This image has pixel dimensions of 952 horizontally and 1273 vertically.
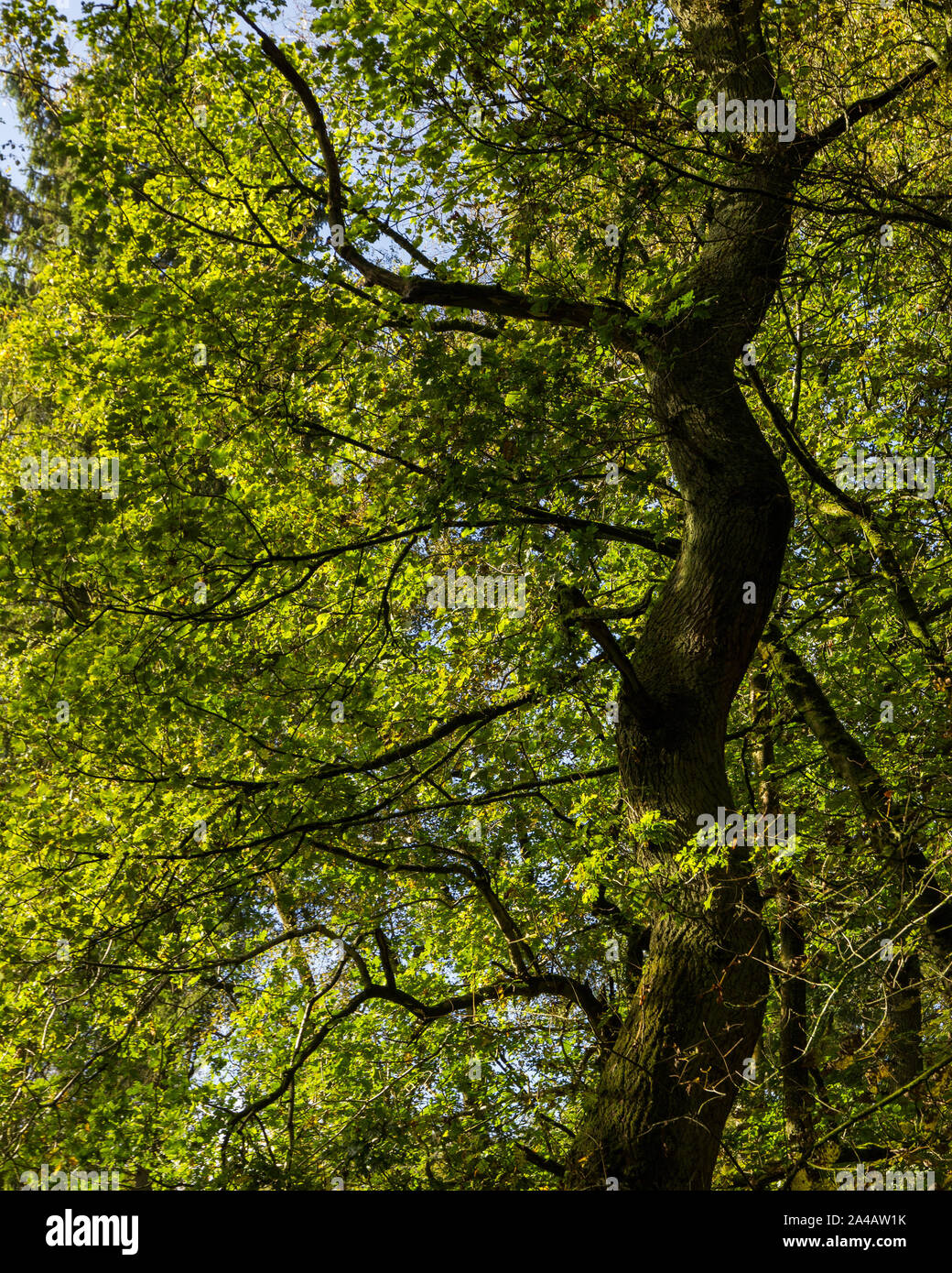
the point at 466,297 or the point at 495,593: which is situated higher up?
the point at 466,297

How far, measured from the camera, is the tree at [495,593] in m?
4.65

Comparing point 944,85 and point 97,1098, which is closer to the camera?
point 944,85

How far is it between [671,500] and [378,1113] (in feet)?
Answer: 17.2

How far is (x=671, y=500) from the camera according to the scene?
8.37 m

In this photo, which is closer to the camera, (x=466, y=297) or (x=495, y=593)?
(x=466, y=297)

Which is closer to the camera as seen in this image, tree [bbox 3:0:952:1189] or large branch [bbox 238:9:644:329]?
tree [bbox 3:0:952:1189]

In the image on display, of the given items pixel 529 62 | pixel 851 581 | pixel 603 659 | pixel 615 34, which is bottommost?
pixel 603 659

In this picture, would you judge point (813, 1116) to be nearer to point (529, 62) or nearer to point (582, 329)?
point (582, 329)

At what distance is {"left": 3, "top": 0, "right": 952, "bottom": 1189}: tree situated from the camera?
15.3 feet

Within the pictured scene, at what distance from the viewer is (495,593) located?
23.3 ft

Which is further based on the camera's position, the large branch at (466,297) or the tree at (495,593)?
the large branch at (466,297)
